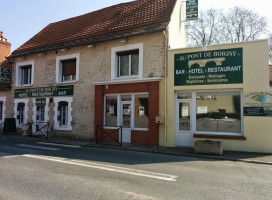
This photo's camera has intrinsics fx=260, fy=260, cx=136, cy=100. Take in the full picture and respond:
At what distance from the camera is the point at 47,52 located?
16.8 meters

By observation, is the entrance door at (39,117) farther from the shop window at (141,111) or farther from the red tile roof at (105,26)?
the shop window at (141,111)

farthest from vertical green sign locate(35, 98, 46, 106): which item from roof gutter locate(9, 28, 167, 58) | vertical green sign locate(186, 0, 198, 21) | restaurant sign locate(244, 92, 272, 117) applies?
restaurant sign locate(244, 92, 272, 117)

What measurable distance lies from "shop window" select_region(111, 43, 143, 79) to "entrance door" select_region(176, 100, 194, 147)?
2766 millimetres

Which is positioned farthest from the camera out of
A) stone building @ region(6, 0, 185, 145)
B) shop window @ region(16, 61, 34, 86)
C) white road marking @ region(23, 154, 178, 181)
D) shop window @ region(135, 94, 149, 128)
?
shop window @ region(16, 61, 34, 86)

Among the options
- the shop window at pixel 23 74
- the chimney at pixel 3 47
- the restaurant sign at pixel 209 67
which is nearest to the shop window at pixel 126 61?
the restaurant sign at pixel 209 67

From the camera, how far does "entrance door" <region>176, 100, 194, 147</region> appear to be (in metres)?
12.1

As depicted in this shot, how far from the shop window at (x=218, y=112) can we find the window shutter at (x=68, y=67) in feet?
25.6

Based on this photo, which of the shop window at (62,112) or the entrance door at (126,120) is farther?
the shop window at (62,112)

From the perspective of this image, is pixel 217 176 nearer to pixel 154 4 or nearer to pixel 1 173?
pixel 1 173

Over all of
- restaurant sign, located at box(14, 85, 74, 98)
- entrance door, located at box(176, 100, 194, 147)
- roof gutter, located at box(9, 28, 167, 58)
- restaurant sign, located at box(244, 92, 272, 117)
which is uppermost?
roof gutter, located at box(9, 28, 167, 58)

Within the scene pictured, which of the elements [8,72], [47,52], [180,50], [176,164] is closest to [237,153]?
[176,164]

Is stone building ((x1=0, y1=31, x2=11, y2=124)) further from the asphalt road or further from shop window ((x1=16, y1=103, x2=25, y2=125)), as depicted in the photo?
the asphalt road

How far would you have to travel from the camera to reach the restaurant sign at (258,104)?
1073 centimetres

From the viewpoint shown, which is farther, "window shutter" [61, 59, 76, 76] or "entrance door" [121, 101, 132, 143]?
"window shutter" [61, 59, 76, 76]
